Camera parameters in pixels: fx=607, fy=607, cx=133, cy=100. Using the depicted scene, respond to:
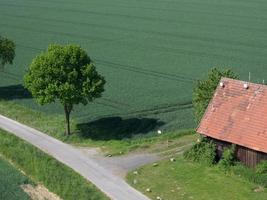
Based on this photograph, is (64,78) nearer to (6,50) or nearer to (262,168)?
(262,168)

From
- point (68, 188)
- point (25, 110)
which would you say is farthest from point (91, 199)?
point (25, 110)

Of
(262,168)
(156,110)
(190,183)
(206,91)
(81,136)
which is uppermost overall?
(206,91)

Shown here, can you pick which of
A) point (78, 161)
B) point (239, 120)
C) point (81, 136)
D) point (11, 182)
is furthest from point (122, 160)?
point (239, 120)

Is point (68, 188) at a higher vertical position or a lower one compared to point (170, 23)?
lower

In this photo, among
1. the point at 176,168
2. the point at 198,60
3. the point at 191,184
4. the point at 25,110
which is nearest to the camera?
the point at 191,184

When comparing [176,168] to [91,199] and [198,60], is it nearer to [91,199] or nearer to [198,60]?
[91,199]

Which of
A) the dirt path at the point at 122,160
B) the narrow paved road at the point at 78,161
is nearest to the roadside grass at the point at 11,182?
the narrow paved road at the point at 78,161
